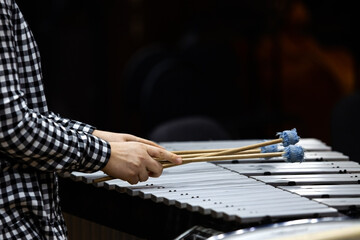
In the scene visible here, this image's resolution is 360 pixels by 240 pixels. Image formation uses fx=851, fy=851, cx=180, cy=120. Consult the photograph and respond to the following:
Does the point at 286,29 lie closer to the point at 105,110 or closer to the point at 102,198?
the point at 105,110

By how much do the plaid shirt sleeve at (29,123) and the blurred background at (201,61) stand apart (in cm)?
247

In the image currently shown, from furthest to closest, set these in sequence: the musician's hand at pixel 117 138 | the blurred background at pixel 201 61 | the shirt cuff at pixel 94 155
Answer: the blurred background at pixel 201 61 → the musician's hand at pixel 117 138 → the shirt cuff at pixel 94 155

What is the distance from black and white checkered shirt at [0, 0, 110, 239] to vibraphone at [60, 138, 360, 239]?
0.26m

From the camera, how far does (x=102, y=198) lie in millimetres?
2691

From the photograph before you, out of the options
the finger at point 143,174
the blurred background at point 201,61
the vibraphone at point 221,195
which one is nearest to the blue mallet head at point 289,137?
the vibraphone at point 221,195

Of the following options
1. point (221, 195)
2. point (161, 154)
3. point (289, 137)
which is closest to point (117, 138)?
point (161, 154)

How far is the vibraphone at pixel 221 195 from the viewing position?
2.20 m

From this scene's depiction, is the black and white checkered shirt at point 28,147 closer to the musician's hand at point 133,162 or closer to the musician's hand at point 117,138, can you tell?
the musician's hand at point 133,162

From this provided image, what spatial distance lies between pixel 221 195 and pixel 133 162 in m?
0.26

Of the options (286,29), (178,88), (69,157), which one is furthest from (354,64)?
(69,157)

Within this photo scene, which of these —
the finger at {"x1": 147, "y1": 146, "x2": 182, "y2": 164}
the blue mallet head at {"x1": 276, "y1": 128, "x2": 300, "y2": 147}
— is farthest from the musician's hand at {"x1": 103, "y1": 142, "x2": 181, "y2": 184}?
the blue mallet head at {"x1": 276, "y1": 128, "x2": 300, "y2": 147}

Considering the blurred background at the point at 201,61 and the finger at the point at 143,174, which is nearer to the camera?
the finger at the point at 143,174

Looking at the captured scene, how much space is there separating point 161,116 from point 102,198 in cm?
244

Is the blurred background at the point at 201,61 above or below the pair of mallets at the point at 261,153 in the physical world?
above
